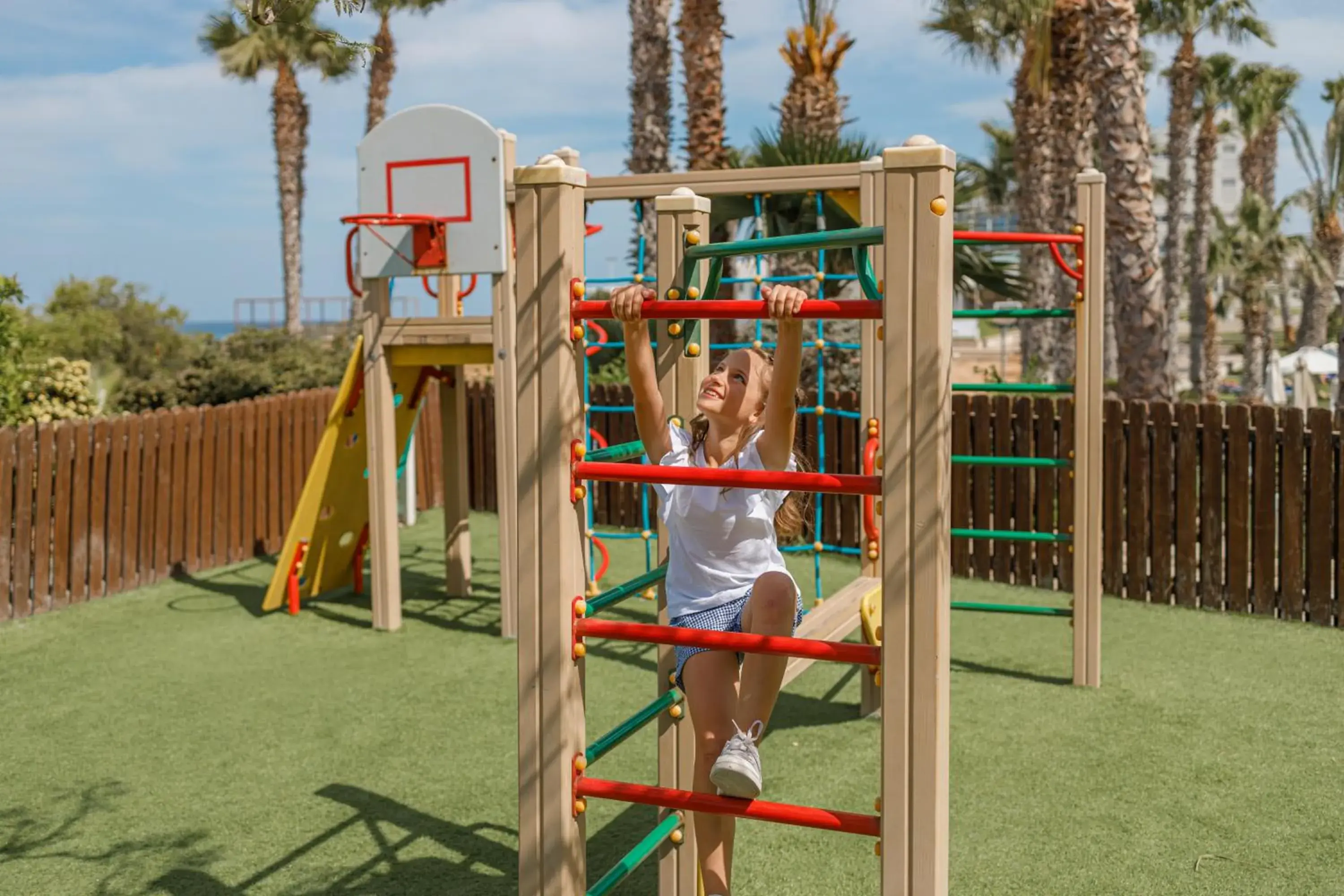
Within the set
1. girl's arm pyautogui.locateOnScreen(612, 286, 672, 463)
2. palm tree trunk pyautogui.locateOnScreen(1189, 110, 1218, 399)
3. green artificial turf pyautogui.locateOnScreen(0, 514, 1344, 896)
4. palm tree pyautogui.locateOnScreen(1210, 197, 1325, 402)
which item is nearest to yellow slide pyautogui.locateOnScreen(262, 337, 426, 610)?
green artificial turf pyautogui.locateOnScreen(0, 514, 1344, 896)

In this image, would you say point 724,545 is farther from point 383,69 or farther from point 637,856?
point 383,69

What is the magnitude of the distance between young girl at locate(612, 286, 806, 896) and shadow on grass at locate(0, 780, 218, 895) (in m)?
2.12

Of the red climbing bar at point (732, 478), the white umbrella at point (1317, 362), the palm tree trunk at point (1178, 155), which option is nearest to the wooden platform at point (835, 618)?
the red climbing bar at point (732, 478)

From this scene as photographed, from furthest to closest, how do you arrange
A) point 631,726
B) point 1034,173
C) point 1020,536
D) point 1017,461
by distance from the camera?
point 1034,173, point 1020,536, point 1017,461, point 631,726

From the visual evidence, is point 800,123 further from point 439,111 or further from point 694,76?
point 439,111

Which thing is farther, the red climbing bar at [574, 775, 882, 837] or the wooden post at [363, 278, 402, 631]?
the wooden post at [363, 278, 402, 631]

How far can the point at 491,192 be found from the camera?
7426mm

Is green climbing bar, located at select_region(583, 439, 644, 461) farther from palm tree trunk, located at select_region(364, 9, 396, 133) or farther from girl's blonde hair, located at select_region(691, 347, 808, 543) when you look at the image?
palm tree trunk, located at select_region(364, 9, 396, 133)

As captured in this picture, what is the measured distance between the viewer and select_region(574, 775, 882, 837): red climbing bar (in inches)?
105

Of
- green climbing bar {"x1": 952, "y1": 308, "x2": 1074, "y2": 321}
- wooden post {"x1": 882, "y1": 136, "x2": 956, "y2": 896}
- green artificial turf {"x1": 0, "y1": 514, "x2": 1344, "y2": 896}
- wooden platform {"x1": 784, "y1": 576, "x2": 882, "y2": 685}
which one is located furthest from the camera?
green climbing bar {"x1": 952, "y1": 308, "x2": 1074, "y2": 321}

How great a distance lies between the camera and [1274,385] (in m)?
21.0

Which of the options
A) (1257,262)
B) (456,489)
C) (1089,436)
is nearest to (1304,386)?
(1089,436)

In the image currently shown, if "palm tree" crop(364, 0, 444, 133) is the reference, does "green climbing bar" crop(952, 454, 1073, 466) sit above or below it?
below

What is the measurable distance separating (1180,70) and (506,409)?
23.2 meters
